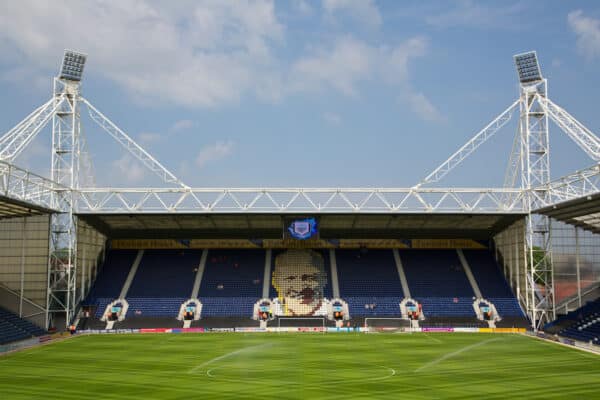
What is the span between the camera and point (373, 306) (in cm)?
6438

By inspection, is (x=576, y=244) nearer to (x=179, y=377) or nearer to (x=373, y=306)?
(x=373, y=306)

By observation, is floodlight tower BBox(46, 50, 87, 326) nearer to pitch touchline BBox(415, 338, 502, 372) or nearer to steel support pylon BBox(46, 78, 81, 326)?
steel support pylon BBox(46, 78, 81, 326)

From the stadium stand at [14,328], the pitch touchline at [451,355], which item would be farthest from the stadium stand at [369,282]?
the stadium stand at [14,328]

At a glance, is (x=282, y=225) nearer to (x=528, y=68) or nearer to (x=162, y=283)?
(x=162, y=283)

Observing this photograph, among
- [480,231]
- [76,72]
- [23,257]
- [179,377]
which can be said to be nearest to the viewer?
[179,377]

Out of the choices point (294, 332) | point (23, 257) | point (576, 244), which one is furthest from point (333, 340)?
point (23, 257)

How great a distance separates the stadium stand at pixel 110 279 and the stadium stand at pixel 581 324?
151 feet

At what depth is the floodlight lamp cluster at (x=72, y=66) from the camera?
5975 centimetres

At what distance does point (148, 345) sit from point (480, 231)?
41.3m

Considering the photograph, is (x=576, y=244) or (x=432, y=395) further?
(x=576, y=244)

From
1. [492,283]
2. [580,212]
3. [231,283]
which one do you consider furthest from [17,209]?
[580,212]

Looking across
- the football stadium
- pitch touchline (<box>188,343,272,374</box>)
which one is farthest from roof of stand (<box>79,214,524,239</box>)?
pitch touchline (<box>188,343,272,374</box>)

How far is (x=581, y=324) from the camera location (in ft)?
169

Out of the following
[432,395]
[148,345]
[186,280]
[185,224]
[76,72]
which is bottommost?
[432,395]
